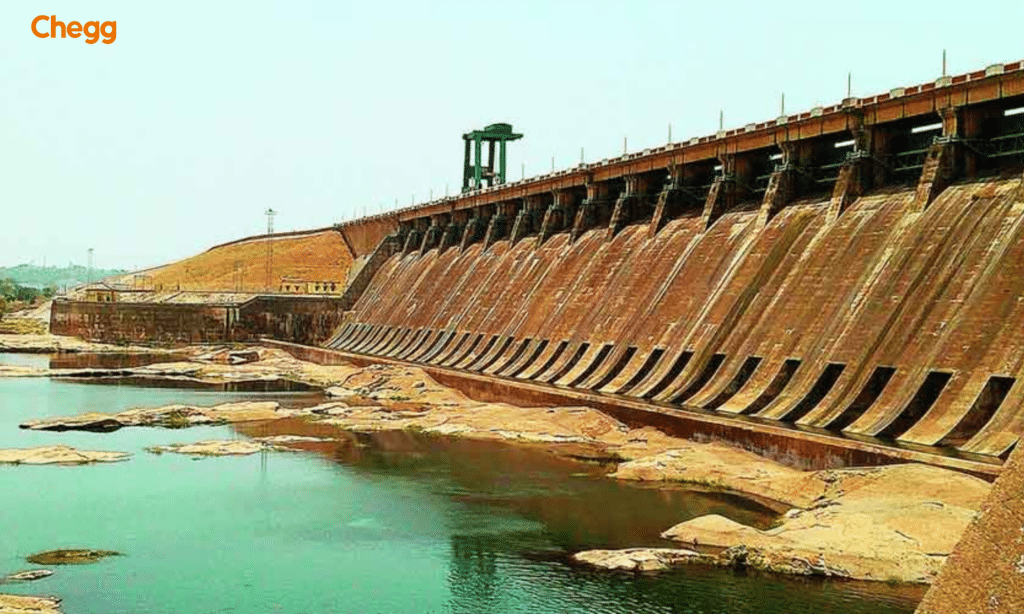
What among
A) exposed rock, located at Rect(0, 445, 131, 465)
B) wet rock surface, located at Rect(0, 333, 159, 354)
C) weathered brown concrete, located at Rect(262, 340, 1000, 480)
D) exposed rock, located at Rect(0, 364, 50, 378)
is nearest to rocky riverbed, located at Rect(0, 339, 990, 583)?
weathered brown concrete, located at Rect(262, 340, 1000, 480)

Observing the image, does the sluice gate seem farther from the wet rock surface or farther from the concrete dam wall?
the wet rock surface

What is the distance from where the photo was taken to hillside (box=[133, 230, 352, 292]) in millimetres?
142000

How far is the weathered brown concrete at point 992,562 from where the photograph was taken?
30.5ft

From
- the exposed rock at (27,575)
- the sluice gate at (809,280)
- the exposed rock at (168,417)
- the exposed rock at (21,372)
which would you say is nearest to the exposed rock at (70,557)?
the exposed rock at (27,575)

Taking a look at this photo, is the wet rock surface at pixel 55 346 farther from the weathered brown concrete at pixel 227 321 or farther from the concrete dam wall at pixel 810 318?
the concrete dam wall at pixel 810 318

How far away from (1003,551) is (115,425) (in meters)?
49.7

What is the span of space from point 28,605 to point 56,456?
21.5 m

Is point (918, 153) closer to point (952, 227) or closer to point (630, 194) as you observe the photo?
point (952, 227)

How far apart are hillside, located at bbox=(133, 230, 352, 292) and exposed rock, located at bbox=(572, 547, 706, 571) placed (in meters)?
106

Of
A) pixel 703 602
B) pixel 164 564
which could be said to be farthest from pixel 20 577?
→ pixel 703 602

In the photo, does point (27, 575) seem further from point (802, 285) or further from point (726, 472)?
point (802, 285)

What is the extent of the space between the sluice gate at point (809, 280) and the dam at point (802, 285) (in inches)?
3.6

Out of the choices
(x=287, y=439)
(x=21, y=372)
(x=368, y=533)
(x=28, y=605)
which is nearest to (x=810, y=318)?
(x=368, y=533)

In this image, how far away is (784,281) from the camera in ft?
164
